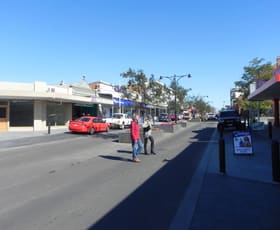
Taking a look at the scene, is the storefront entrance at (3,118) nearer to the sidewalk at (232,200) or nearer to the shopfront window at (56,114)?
the shopfront window at (56,114)

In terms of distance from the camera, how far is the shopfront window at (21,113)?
38.9 metres

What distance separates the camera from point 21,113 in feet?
130

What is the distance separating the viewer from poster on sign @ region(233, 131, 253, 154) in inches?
605

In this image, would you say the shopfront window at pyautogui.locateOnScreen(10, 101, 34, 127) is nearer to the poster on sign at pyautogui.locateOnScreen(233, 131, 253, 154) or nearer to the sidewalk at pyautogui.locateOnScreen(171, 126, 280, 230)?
the poster on sign at pyautogui.locateOnScreen(233, 131, 253, 154)

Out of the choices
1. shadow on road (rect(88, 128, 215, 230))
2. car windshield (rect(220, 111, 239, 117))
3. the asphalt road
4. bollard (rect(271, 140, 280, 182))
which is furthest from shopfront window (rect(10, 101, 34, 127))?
bollard (rect(271, 140, 280, 182))

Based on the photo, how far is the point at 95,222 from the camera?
643cm

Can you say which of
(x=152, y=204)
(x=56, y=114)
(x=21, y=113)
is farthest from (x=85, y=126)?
(x=152, y=204)

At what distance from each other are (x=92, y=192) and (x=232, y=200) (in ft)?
10.3

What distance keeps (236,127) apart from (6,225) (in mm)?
31651

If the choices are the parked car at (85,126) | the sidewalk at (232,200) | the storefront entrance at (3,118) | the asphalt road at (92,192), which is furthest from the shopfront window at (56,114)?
the sidewalk at (232,200)

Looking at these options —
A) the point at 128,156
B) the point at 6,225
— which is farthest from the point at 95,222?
the point at 128,156

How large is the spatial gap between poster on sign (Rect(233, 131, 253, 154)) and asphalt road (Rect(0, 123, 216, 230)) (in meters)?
1.60

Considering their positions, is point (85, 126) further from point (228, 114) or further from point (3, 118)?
point (228, 114)

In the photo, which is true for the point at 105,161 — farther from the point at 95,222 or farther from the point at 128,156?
the point at 95,222
